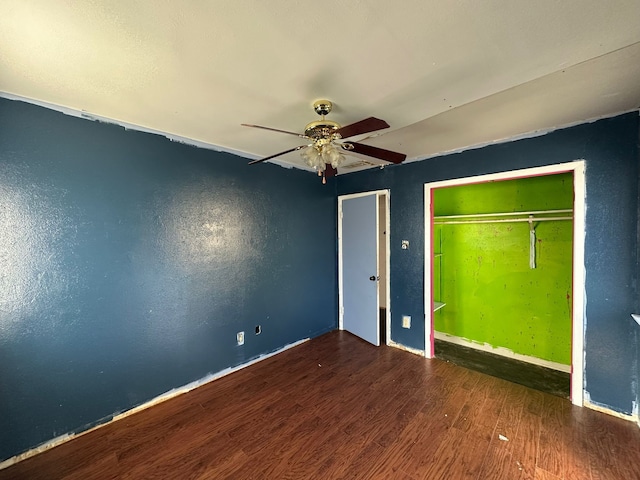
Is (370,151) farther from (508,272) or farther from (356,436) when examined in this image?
(508,272)

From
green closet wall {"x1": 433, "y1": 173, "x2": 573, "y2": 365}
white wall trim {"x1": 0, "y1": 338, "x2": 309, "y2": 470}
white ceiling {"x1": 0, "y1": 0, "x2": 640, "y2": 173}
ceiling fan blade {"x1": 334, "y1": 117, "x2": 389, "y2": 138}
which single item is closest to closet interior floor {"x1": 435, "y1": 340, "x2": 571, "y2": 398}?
green closet wall {"x1": 433, "y1": 173, "x2": 573, "y2": 365}

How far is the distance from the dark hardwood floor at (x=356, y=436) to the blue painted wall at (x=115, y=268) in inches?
13.4

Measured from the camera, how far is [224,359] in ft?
8.58

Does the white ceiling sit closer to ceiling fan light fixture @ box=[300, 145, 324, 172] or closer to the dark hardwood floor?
ceiling fan light fixture @ box=[300, 145, 324, 172]

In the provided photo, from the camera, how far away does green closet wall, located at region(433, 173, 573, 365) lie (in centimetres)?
268

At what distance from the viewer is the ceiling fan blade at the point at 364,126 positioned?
55.6 inches

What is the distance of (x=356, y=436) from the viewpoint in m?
1.82

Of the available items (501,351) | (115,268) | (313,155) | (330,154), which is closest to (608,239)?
(501,351)

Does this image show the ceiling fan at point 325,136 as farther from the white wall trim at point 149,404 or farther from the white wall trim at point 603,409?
the white wall trim at point 603,409

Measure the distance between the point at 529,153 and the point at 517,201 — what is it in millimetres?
820

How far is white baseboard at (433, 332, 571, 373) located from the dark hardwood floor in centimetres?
71

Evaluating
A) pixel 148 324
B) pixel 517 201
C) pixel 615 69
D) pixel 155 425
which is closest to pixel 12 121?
pixel 148 324

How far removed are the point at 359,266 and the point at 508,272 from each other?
1744 mm

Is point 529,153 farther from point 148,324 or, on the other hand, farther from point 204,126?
point 148,324
